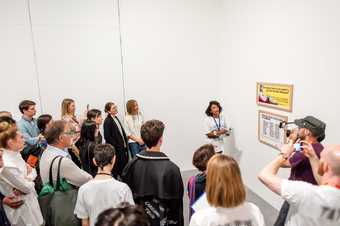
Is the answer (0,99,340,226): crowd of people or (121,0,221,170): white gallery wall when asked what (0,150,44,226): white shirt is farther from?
(121,0,221,170): white gallery wall

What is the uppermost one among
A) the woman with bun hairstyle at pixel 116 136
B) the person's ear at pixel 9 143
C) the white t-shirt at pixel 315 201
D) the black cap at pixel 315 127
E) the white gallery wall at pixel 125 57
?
the white gallery wall at pixel 125 57

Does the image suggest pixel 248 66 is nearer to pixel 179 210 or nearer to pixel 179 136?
pixel 179 136

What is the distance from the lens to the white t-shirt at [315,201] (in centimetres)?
150

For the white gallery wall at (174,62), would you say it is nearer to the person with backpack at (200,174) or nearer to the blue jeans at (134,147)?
the blue jeans at (134,147)

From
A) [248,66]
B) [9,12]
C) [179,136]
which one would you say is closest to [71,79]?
[9,12]

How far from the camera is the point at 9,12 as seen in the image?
4102mm

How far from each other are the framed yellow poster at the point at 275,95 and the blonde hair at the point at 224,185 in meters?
2.31

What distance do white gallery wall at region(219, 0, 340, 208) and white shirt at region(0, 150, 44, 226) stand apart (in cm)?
282

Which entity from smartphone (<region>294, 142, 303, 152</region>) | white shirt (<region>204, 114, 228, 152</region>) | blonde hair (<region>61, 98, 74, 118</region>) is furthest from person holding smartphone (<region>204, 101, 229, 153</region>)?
smartphone (<region>294, 142, 303, 152</region>)

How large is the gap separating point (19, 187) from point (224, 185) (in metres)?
1.63

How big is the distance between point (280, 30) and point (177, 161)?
2.79 meters

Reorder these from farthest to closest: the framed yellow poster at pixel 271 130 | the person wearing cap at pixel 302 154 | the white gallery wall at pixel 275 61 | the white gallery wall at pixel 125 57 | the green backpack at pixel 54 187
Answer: the white gallery wall at pixel 125 57 < the framed yellow poster at pixel 271 130 < the white gallery wall at pixel 275 61 < the green backpack at pixel 54 187 < the person wearing cap at pixel 302 154

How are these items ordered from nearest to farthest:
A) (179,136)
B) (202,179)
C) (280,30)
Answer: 1. (202,179)
2. (280,30)
3. (179,136)

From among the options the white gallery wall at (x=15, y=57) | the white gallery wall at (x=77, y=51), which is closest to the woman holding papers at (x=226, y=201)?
the white gallery wall at (x=77, y=51)
